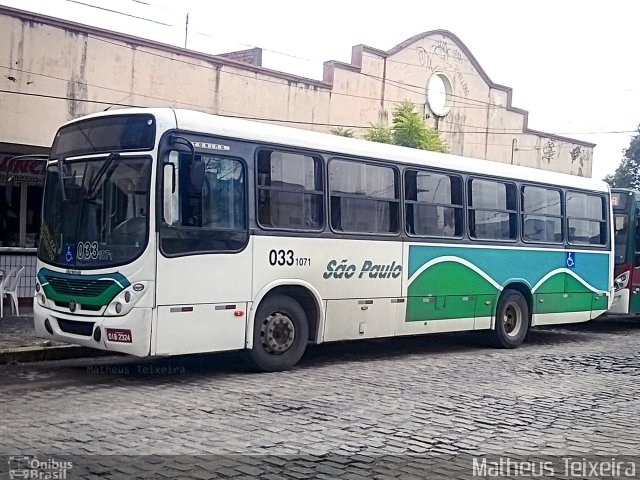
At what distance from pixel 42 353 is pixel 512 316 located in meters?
7.78

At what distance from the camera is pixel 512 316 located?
13711 mm

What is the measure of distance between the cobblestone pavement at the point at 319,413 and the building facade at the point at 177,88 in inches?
136

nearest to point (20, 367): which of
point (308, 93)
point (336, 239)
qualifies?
point (336, 239)

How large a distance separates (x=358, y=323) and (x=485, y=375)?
183 centimetres

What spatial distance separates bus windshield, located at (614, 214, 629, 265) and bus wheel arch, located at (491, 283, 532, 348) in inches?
178

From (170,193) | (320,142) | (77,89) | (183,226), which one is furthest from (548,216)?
(77,89)

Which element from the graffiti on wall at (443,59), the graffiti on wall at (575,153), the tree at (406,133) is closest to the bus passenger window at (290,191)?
the tree at (406,133)

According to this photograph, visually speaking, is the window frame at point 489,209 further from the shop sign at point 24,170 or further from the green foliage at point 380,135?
the shop sign at point 24,170

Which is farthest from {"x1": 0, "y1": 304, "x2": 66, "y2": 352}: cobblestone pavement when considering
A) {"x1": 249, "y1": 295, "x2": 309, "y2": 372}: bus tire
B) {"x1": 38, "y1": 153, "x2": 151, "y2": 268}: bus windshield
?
{"x1": 249, "y1": 295, "x2": 309, "y2": 372}: bus tire

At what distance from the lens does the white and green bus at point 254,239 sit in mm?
8688

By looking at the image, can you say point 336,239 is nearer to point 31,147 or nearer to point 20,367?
point 20,367

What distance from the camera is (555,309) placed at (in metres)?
14.4

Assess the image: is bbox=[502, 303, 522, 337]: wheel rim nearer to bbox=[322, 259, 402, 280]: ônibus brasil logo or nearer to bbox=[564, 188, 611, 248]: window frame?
bbox=[564, 188, 611, 248]: window frame

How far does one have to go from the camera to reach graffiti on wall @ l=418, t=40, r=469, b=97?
25156 mm
